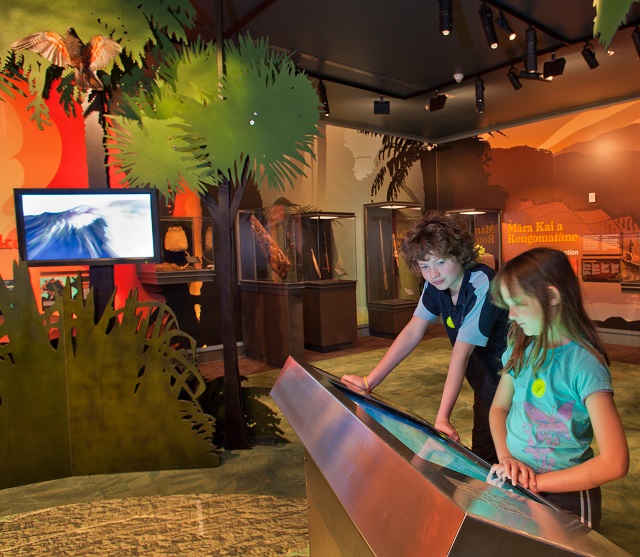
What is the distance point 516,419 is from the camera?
123 cm

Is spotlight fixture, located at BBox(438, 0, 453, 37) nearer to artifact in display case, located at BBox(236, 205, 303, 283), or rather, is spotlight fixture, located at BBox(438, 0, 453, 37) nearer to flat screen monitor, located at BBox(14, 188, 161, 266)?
flat screen monitor, located at BBox(14, 188, 161, 266)

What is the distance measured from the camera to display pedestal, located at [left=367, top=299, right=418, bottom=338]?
24.3 feet

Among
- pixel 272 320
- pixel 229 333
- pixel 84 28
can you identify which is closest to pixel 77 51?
pixel 84 28

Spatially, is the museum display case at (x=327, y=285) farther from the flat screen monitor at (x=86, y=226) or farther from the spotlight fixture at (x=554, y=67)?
the flat screen monitor at (x=86, y=226)

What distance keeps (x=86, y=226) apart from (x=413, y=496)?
276 centimetres

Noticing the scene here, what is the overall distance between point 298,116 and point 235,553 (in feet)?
7.83

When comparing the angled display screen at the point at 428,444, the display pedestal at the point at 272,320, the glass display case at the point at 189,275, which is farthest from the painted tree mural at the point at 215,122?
the display pedestal at the point at 272,320

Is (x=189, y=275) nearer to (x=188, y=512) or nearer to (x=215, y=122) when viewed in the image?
(x=215, y=122)

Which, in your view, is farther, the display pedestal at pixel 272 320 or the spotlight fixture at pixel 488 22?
the display pedestal at pixel 272 320

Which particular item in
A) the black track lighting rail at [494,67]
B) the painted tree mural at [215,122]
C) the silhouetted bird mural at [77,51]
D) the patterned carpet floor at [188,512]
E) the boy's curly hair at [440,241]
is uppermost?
the black track lighting rail at [494,67]

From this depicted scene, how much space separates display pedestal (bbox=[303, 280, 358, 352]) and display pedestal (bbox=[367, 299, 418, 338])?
0.94 m

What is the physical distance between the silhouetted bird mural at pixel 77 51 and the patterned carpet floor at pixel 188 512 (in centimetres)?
224

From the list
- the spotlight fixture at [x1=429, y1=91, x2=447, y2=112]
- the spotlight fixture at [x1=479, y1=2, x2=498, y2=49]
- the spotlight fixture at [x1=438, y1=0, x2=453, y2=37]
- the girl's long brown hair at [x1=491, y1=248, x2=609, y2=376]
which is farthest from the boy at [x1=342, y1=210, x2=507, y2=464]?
the spotlight fixture at [x1=429, y1=91, x2=447, y2=112]

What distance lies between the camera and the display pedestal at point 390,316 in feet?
24.3
